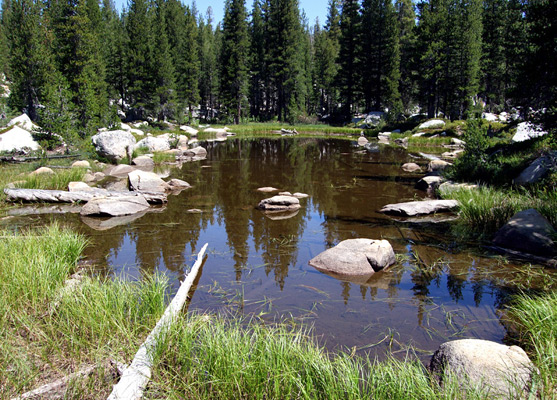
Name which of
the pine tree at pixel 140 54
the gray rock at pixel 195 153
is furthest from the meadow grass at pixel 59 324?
the pine tree at pixel 140 54

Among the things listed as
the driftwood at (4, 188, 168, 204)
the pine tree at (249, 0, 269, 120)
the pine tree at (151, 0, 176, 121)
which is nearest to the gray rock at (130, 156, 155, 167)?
the driftwood at (4, 188, 168, 204)

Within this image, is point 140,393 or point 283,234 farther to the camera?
point 283,234

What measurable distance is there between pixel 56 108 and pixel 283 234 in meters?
16.0

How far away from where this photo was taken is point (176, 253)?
8.69 metres

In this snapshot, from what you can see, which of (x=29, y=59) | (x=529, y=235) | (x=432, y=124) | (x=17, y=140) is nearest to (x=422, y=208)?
(x=529, y=235)

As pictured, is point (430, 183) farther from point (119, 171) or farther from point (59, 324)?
point (59, 324)

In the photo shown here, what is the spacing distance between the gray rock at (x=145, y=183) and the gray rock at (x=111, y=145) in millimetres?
6676

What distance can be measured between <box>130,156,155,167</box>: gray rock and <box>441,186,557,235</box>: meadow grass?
52.8ft

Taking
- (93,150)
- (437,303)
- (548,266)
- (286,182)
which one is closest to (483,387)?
(437,303)

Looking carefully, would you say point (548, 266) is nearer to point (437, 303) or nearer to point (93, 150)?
point (437, 303)

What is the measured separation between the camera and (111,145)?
20969 millimetres

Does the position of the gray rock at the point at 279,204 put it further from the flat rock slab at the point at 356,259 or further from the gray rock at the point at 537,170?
the gray rock at the point at 537,170

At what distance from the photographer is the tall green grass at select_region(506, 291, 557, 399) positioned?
3633 millimetres

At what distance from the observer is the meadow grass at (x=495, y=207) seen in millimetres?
9274
